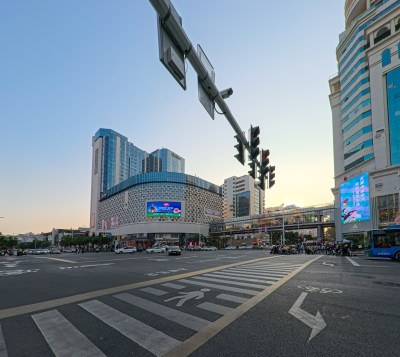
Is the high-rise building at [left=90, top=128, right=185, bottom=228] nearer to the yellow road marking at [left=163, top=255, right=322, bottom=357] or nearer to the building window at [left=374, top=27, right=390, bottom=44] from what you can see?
the building window at [left=374, top=27, right=390, bottom=44]

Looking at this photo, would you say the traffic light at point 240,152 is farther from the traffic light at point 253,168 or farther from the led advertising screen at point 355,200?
the led advertising screen at point 355,200

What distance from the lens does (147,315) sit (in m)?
5.47

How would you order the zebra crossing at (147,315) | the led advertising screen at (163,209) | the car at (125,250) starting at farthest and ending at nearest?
the led advertising screen at (163,209) < the car at (125,250) < the zebra crossing at (147,315)

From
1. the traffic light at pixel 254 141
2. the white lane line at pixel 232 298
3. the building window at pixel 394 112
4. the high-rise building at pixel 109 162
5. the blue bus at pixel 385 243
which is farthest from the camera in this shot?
the high-rise building at pixel 109 162

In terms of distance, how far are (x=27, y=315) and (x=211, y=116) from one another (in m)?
6.79

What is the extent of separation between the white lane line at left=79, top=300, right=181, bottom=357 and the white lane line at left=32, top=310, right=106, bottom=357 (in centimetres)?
62

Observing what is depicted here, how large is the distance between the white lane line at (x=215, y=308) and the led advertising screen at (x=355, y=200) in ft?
143

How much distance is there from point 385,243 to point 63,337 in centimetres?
2677

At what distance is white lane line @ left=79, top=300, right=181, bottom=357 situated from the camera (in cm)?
389

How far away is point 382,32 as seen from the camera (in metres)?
41.3

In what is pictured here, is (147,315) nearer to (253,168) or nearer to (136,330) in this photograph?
(136,330)

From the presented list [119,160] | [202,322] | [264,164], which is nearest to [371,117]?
[264,164]

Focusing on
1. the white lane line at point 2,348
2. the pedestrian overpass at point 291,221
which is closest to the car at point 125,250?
the pedestrian overpass at point 291,221

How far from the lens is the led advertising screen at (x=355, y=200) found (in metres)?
40.7
